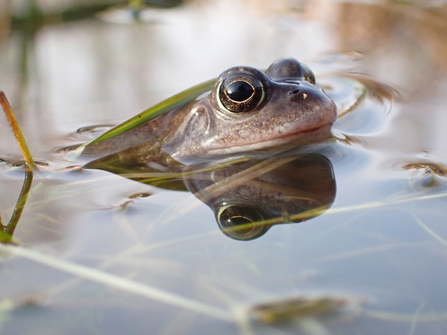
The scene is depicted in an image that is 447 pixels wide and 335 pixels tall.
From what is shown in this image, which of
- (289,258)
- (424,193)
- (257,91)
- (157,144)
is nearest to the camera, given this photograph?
(289,258)

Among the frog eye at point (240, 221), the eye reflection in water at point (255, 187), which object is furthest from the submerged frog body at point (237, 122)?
the frog eye at point (240, 221)

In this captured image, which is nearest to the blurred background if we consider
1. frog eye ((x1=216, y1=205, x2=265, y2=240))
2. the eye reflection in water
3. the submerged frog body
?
the submerged frog body

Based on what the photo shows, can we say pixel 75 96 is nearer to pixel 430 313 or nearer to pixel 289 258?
pixel 289 258

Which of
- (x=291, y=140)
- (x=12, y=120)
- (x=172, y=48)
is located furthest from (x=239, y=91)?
(x=172, y=48)

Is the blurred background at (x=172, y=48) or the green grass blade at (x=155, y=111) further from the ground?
the green grass blade at (x=155, y=111)

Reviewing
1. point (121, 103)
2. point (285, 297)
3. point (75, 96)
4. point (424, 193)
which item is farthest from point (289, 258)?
point (75, 96)

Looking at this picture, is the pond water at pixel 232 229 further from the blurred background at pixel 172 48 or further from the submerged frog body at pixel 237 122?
the submerged frog body at pixel 237 122
